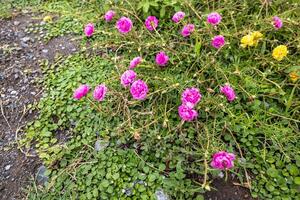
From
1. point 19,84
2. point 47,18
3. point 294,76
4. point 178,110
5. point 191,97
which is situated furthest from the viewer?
point 47,18

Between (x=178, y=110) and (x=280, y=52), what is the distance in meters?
0.80

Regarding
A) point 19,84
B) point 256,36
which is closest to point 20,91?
point 19,84

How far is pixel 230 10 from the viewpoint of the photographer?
272 cm

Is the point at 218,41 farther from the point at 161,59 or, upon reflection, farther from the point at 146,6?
the point at 146,6

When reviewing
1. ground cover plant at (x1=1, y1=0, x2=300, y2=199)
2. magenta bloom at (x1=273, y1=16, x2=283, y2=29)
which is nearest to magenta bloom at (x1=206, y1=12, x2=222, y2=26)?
ground cover plant at (x1=1, y1=0, x2=300, y2=199)

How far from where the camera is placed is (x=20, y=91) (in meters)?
2.63

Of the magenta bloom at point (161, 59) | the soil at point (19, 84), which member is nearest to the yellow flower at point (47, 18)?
the soil at point (19, 84)

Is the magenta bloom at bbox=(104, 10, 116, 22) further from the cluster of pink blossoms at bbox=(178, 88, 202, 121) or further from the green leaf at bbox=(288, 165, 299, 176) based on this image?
the green leaf at bbox=(288, 165, 299, 176)

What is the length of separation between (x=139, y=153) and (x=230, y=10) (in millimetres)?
1436

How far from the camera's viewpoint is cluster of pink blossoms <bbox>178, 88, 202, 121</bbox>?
194cm

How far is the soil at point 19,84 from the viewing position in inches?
83.5

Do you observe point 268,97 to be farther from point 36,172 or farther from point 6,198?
point 6,198

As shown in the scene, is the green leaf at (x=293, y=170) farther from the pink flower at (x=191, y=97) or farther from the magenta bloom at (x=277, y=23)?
the magenta bloom at (x=277, y=23)

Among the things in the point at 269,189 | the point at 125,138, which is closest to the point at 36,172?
the point at 125,138
